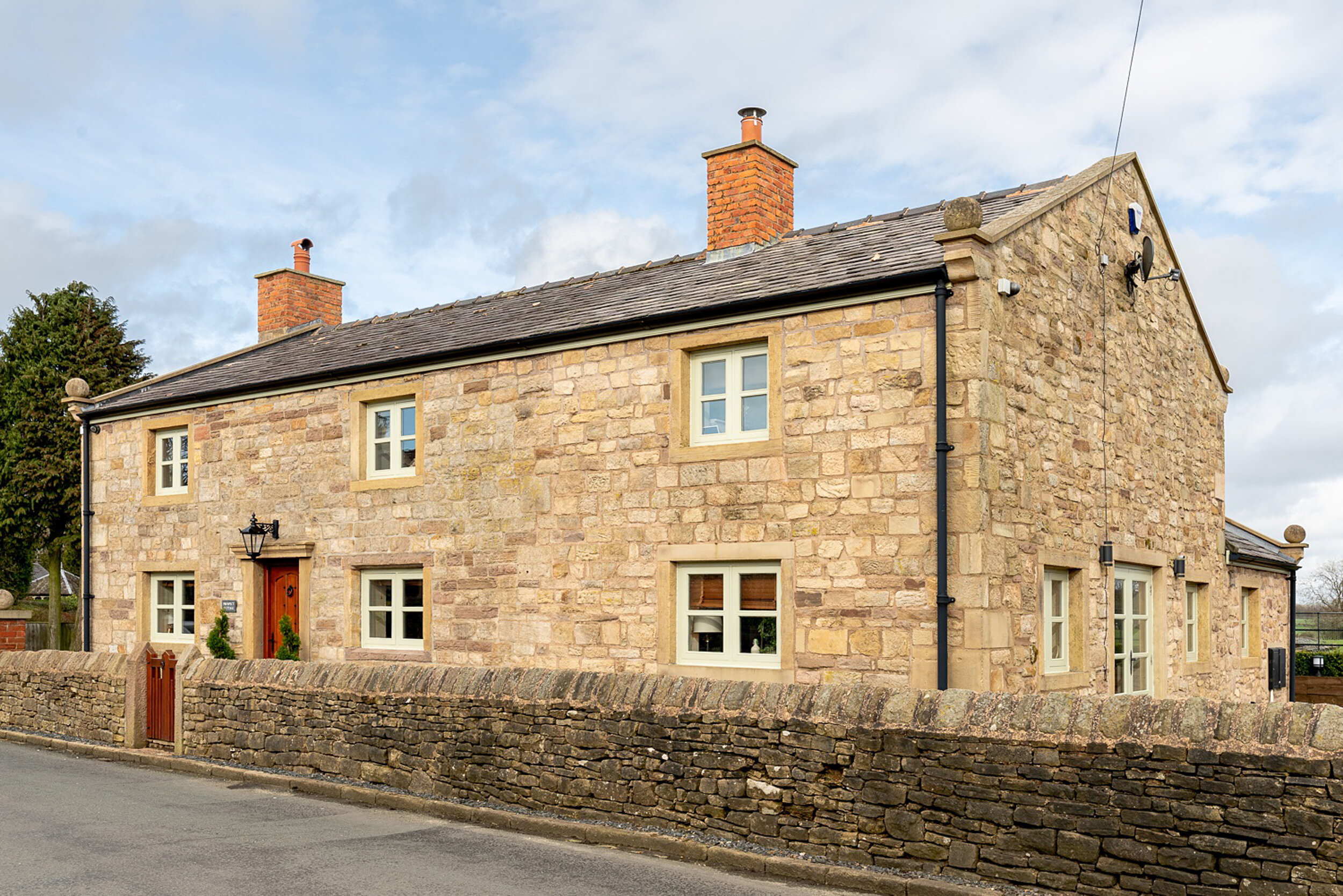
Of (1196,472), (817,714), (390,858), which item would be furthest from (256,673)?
(1196,472)

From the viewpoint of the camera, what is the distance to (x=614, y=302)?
1528 cm

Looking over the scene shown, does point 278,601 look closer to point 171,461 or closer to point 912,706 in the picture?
point 171,461

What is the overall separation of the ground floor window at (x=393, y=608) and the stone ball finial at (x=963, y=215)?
8276 mm

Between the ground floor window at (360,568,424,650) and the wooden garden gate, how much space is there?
2724 millimetres

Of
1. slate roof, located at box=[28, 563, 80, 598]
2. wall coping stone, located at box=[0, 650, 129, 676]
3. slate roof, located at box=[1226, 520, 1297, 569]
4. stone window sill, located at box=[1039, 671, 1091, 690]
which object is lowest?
slate roof, located at box=[28, 563, 80, 598]

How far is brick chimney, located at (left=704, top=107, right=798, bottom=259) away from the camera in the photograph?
637 inches

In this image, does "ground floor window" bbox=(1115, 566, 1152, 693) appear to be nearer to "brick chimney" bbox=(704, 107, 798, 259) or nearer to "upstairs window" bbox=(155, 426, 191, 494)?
"brick chimney" bbox=(704, 107, 798, 259)

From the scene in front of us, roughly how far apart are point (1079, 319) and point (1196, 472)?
4519mm

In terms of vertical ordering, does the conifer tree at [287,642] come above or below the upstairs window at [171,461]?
below

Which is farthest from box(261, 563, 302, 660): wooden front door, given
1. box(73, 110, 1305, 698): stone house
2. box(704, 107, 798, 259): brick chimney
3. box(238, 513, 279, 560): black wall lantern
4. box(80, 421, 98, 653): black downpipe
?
box(704, 107, 798, 259): brick chimney

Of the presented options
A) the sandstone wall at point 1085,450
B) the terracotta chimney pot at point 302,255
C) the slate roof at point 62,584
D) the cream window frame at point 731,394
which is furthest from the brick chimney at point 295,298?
the slate roof at point 62,584

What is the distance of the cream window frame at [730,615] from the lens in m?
12.6

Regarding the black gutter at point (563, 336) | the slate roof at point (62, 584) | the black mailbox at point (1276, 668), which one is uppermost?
the black gutter at point (563, 336)

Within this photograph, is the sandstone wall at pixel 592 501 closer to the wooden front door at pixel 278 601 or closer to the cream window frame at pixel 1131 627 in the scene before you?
the wooden front door at pixel 278 601
